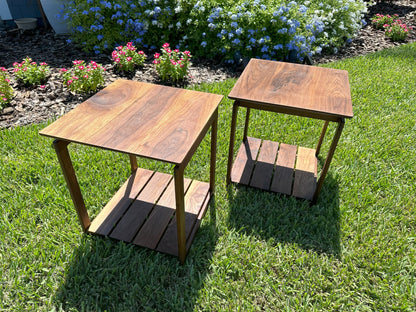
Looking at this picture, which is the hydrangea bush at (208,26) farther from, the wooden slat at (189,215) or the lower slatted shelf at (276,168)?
the wooden slat at (189,215)

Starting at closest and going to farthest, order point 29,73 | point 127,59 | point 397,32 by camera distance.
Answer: point 29,73 < point 127,59 < point 397,32

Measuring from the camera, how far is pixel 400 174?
2795 mm

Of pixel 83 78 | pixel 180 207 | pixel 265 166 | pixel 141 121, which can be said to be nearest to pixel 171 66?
pixel 83 78

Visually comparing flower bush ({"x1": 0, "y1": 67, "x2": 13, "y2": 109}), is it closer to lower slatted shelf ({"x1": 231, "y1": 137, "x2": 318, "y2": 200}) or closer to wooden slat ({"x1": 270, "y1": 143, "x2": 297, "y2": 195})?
lower slatted shelf ({"x1": 231, "y1": 137, "x2": 318, "y2": 200})

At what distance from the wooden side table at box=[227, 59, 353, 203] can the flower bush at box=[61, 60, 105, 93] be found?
6.75ft

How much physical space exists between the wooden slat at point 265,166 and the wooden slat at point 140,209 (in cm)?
80

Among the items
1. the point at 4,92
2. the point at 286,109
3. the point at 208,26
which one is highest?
the point at 286,109

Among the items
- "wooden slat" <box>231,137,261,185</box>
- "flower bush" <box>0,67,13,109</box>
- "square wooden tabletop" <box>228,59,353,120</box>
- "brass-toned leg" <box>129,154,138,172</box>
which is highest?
"square wooden tabletop" <box>228,59,353,120</box>

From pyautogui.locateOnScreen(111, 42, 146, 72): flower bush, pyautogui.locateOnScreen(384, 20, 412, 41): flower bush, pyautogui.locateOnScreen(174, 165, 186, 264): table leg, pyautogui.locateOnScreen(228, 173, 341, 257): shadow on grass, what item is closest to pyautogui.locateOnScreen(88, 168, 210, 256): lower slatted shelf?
pyautogui.locateOnScreen(174, 165, 186, 264): table leg

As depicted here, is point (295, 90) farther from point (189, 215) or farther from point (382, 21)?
point (382, 21)

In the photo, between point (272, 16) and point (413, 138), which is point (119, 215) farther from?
point (272, 16)

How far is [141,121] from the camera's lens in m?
1.76

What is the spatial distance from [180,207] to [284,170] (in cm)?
142

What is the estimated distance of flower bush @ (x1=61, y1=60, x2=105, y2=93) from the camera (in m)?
3.61
